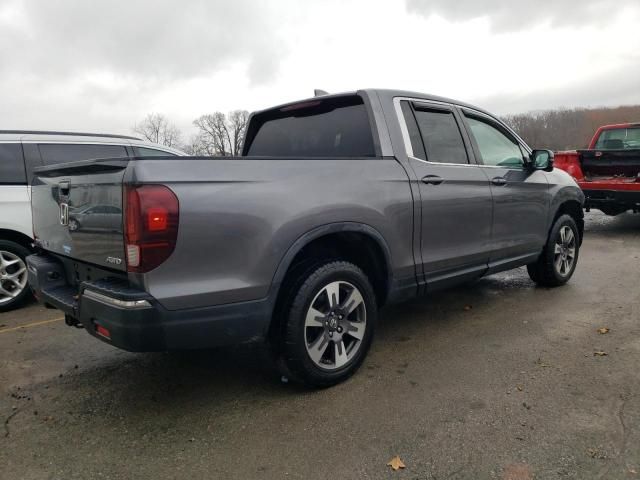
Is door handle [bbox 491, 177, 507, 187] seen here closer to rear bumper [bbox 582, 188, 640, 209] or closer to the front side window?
the front side window

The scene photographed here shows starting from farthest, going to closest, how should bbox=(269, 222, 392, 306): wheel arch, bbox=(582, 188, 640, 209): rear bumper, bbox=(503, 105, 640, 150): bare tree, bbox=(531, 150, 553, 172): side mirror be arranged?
bbox=(503, 105, 640, 150): bare tree
bbox=(582, 188, 640, 209): rear bumper
bbox=(531, 150, 553, 172): side mirror
bbox=(269, 222, 392, 306): wheel arch

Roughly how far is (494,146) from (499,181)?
1.41 ft

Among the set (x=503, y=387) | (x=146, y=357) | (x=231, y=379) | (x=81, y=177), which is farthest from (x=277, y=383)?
(x=81, y=177)

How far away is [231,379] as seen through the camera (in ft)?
10.7

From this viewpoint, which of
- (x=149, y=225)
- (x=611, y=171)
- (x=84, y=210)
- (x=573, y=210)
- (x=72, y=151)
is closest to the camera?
(x=149, y=225)

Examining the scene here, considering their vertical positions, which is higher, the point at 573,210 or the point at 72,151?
the point at 72,151

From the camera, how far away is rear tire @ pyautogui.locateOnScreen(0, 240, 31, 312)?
16.3 ft

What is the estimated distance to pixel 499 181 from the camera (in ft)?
13.9

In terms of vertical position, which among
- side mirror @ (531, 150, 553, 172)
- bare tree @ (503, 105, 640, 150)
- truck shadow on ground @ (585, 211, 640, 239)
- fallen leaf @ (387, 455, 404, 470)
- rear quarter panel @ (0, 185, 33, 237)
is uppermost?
bare tree @ (503, 105, 640, 150)

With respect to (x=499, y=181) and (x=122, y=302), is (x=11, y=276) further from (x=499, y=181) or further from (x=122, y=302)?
(x=499, y=181)

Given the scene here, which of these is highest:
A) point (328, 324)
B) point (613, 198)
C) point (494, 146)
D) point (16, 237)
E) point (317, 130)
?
point (317, 130)

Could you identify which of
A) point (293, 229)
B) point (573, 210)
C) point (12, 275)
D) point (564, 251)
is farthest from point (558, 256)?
point (12, 275)

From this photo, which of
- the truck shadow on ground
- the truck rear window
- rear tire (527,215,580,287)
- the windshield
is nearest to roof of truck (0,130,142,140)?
the truck rear window

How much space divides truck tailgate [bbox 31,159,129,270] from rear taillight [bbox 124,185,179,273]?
9 centimetres
